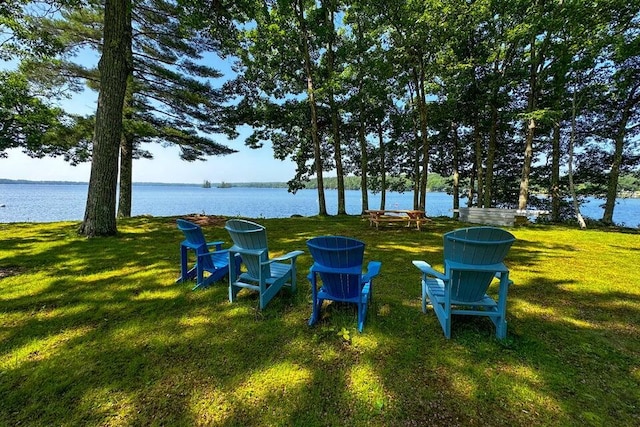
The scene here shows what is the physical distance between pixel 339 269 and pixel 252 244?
1147 millimetres

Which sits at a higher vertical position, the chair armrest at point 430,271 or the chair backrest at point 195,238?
the chair backrest at point 195,238

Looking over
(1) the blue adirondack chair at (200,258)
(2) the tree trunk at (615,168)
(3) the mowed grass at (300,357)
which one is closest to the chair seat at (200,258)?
(1) the blue adirondack chair at (200,258)

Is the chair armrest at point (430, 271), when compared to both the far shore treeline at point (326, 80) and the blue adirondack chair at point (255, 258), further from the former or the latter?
the far shore treeline at point (326, 80)

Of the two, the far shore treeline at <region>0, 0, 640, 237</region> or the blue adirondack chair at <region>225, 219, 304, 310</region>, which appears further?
the far shore treeline at <region>0, 0, 640, 237</region>

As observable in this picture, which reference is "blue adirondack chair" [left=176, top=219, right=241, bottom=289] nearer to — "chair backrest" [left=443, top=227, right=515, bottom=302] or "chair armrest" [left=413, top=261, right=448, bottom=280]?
"chair armrest" [left=413, top=261, right=448, bottom=280]

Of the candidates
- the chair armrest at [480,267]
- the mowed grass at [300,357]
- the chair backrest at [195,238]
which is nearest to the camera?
the mowed grass at [300,357]

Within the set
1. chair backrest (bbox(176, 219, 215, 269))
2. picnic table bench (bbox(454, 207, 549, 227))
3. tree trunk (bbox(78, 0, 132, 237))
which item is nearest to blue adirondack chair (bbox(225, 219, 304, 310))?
chair backrest (bbox(176, 219, 215, 269))

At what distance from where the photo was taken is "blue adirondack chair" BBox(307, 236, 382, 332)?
269 cm

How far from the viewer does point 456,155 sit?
55.8 feet

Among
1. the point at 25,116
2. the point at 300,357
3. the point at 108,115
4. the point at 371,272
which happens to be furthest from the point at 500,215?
the point at 25,116

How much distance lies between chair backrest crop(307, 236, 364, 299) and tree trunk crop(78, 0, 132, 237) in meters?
6.95

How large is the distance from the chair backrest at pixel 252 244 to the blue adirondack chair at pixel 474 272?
74.8 inches

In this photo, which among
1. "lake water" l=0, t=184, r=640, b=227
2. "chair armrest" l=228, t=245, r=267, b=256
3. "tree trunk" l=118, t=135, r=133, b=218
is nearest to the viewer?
"chair armrest" l=228, t=245, r=267, b=256

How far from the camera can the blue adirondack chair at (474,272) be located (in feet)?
8.32
